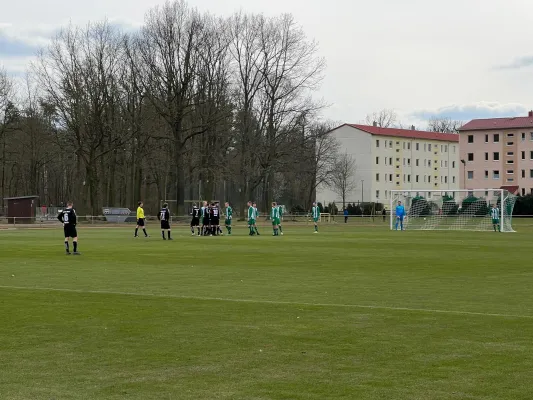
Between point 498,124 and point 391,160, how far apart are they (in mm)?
18277

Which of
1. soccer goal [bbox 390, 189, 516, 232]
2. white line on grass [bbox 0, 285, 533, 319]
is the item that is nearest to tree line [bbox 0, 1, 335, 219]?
soccer goal [bbox 390, 189, 516, 232]

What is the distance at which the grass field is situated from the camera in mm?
8297

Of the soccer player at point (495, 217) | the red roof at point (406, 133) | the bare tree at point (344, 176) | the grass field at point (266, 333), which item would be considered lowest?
the grass field at point (266, 333)

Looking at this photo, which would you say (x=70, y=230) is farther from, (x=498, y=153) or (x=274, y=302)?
(x=498, y=153)

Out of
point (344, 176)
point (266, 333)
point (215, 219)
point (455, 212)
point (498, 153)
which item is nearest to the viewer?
point (266, 333)

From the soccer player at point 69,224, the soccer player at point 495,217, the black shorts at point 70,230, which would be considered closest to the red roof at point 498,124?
the soccer player at point 495,217

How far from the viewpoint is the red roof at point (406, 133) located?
449 ft

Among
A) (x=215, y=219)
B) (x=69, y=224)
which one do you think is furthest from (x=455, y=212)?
(x=69, y=224)

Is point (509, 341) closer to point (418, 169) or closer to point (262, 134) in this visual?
point (262, 134)

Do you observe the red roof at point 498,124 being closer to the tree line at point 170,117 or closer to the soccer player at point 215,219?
the tree line at point 170,117

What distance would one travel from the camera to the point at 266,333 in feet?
37.5

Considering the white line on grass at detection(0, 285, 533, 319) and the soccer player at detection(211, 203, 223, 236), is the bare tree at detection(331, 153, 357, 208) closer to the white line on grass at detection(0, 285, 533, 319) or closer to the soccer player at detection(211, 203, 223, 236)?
the soccer player at detection(211, 203, 223, 236)

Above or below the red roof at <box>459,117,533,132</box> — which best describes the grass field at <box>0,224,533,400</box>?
below

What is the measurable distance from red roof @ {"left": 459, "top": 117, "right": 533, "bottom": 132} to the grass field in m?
114
